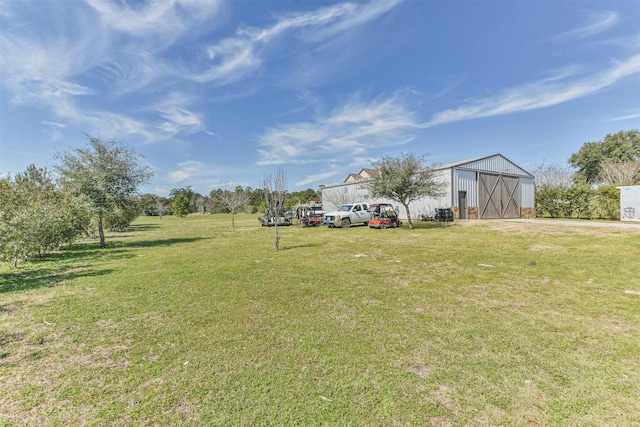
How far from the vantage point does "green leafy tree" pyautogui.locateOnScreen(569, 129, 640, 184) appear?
32.4 meters

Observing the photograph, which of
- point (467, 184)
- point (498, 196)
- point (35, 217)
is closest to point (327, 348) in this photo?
point (35, 217)

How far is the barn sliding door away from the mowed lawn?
55.9 ft

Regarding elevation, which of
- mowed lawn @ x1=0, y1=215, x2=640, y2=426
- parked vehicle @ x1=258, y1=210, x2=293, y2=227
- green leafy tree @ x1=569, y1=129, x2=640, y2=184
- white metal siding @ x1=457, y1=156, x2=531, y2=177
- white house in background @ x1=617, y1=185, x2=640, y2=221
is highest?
green leafy tree @ x1=569, y1=129, x2=640, y2=184

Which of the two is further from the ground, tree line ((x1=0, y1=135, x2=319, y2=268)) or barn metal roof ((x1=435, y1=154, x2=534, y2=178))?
barn metal roof ((x1=435, y1=154, x2=534, y2=178))

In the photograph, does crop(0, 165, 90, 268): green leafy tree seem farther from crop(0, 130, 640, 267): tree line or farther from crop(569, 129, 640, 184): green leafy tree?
crop(569, 129, 640, 184): green leafy tree

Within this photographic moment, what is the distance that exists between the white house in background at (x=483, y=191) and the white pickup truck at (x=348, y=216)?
1.26 m

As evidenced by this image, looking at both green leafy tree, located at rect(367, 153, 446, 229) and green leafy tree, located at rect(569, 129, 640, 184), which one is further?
green leafy tree, located at rect(569, 129, 640, 184)

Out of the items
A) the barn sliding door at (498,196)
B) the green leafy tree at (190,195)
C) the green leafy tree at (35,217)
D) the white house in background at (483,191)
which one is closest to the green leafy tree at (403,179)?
the white house in background at (483,191)

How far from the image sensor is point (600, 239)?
31.9ft

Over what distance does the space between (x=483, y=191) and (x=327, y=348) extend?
23285mm

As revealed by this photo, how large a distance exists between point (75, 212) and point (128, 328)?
1095cm

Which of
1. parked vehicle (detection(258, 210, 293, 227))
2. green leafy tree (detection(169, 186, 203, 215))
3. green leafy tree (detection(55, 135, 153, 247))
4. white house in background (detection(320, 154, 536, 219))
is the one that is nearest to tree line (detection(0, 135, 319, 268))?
green leafy tree (detection(55, 135, 153, 247))

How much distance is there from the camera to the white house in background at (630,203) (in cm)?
1731

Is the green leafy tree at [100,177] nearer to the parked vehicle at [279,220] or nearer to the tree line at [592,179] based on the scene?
the parked vehicle at [279,220]
